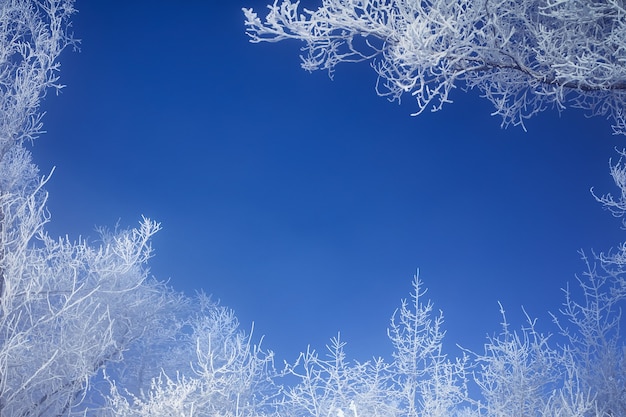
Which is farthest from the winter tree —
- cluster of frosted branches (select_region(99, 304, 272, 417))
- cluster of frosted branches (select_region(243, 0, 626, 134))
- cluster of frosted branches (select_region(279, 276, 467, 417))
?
cluster of frosted branches (select_region(243, 0, 626, 134))

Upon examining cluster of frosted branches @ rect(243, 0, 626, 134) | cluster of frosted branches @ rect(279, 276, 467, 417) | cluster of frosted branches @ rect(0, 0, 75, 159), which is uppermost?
cluster of frosted branches @ rect(0, 0, 75, 159)

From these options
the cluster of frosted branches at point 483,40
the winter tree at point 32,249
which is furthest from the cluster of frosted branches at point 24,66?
the cluster of frosted branches at point 483,40

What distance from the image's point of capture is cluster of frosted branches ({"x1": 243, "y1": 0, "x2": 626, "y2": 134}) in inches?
Result: 122

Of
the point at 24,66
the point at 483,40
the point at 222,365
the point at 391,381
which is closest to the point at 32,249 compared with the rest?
the point at 24,66

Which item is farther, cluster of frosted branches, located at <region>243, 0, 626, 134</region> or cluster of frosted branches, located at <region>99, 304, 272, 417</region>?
cluster of frosted branches, located at <region>99, 304, 272, 417</region>

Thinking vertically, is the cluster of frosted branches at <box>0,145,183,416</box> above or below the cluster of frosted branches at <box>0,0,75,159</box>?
below

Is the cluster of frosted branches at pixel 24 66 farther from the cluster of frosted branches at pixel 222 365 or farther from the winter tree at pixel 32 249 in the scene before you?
the cluster of frosted branches at pixel 222 365

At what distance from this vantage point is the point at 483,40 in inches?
132

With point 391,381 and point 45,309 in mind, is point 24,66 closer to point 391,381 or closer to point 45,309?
point 45,309

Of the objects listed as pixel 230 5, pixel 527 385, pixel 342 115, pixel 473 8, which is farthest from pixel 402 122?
pixel 473 8

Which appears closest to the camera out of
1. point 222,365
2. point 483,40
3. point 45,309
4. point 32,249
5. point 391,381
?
point 483,40

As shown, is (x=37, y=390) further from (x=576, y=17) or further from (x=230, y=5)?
(x=230, y=5)

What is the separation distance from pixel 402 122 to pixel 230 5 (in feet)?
35.8

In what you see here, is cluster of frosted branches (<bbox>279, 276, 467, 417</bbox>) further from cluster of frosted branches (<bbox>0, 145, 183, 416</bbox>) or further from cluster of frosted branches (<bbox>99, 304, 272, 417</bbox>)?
cluster of frosted branches (<bbox>0, 145, 183, 416</bbox>)
